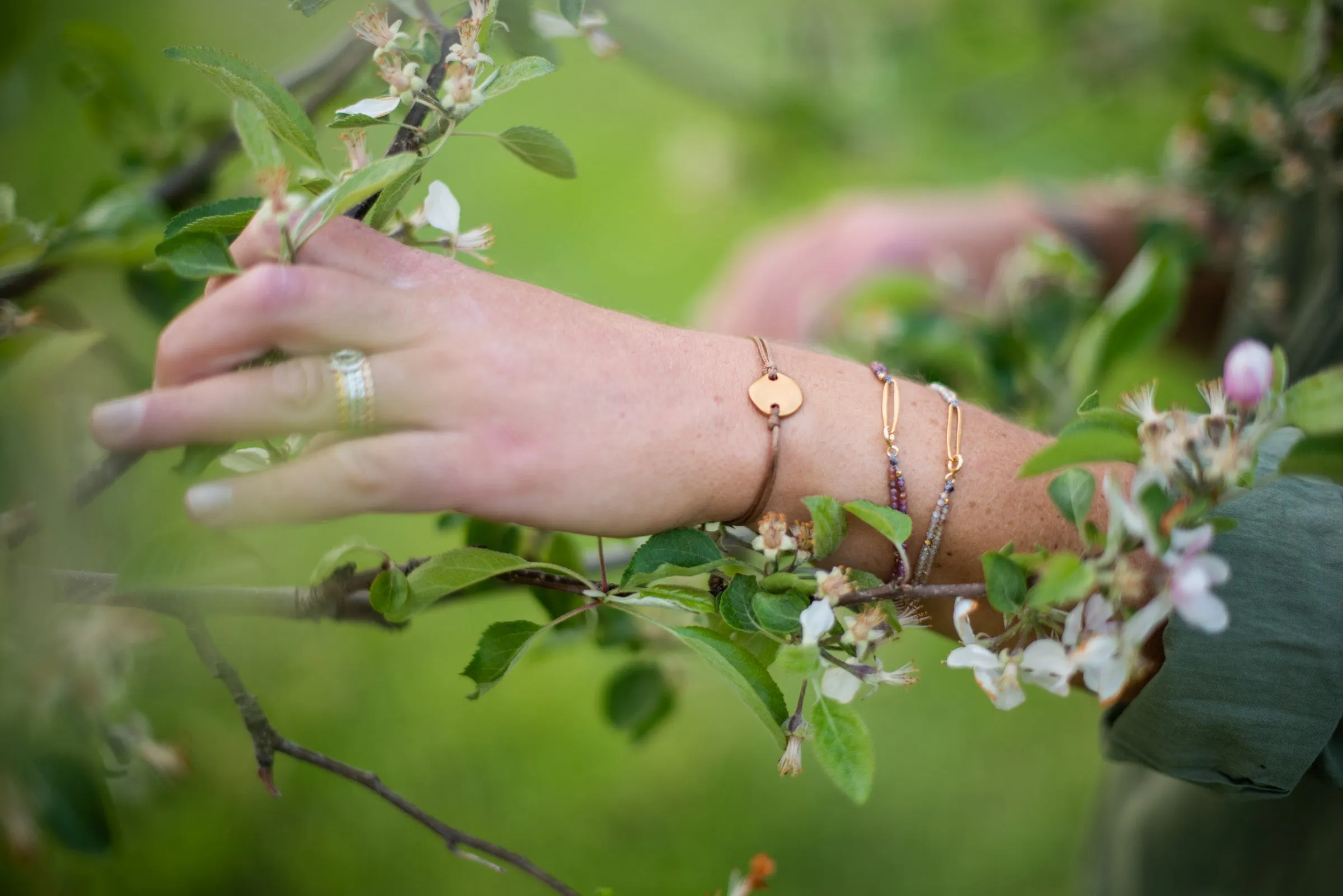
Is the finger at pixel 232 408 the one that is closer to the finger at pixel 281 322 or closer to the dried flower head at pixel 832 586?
the finger at pixel 281 322

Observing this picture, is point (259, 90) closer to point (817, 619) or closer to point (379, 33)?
point (379, 33)

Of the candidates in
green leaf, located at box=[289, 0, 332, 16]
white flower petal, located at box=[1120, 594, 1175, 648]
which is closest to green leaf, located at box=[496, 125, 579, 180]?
green leaf, located at box=[289, 0, 332, 16]

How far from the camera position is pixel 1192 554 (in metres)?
0.53

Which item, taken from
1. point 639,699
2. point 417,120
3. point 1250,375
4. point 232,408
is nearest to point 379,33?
point 417,120

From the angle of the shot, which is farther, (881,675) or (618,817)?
(618,817)

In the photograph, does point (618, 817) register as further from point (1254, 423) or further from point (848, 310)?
point (1254, 423)

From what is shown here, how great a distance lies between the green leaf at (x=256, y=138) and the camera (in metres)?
0.56

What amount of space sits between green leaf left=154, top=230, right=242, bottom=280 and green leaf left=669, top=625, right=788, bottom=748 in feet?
1.21

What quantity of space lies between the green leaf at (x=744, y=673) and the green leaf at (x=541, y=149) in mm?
349

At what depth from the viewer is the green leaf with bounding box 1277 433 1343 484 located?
66 centimetres

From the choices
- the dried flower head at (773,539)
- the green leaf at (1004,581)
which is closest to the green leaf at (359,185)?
the dried flower head at (773,539)

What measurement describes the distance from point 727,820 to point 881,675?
1.47m

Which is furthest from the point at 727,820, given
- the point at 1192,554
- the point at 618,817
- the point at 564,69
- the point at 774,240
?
the point at 564,69

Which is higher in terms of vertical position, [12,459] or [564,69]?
[12,459]
